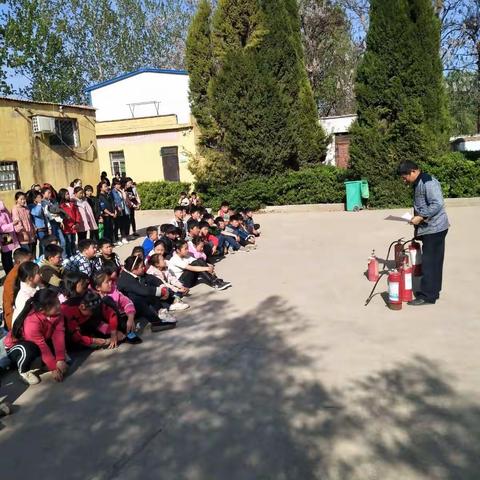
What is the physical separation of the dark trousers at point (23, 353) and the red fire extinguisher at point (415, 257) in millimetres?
4444

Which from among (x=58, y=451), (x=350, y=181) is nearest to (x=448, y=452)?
(x=58, y=451)

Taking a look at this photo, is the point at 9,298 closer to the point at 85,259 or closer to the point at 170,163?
the point at 85,259

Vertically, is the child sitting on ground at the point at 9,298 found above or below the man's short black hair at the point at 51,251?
below

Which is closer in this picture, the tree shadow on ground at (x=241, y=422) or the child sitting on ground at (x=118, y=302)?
the tree shadow on ground at (x=241, y=422)

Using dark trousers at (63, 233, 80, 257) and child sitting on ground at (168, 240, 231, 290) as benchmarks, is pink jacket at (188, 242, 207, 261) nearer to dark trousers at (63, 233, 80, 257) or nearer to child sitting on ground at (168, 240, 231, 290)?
child sitting on ground at (168, 240, 231, 290)


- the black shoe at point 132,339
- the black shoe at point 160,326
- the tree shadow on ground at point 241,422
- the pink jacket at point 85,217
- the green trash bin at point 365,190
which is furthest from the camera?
the green trash bin at point 365,190

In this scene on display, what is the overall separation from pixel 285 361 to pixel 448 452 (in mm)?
1813

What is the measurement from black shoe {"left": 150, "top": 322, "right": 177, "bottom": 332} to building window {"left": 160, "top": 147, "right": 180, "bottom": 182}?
18217 mm

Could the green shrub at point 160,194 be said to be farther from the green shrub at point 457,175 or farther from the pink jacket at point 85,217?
the pink jacket at point 85,217

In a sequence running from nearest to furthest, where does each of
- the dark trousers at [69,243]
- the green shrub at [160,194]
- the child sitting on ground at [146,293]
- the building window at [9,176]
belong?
1. the child sitting on ground at [146,293]
2. the dark trousers at [69,243]
3. the building window at [9,176]
4. the green shrub at [160,194]

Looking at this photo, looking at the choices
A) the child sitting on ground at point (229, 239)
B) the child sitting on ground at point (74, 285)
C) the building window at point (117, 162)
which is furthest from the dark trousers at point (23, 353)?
the building window at point (117, 162)

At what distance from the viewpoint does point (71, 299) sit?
5.18 metres

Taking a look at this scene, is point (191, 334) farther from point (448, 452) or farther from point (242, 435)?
point (448, 452)

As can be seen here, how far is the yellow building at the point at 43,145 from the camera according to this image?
16.8 meters
